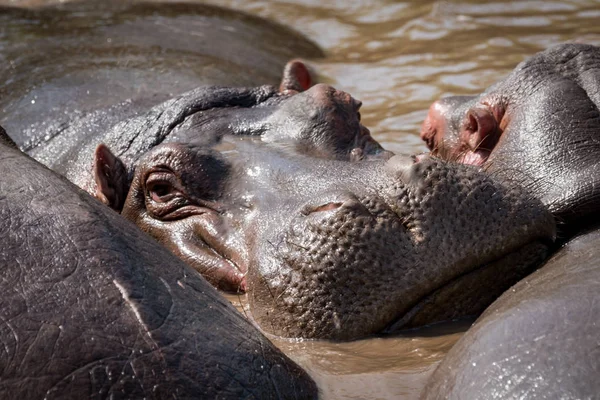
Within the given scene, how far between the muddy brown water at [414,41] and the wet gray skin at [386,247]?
2.47m

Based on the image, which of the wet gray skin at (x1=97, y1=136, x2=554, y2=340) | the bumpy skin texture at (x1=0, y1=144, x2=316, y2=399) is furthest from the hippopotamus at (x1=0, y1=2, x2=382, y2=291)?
the bumpy skin texture at (x1=0, y1=144, x2=316, y2=399)

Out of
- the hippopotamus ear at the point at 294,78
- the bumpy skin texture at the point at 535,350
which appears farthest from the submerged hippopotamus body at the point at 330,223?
the hippopotamus ear at the point at 294,78

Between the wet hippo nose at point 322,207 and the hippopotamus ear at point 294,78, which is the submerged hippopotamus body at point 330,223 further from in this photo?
the hippopotamus ear at point 294,78

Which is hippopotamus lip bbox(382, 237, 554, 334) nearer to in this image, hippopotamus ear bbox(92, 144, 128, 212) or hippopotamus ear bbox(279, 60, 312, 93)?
hippopotamus ear bbox(92, 144, 128, 212)

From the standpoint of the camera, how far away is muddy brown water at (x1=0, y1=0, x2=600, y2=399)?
696 cm

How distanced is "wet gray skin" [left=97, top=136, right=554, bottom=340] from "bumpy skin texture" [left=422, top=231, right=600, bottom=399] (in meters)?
0.38

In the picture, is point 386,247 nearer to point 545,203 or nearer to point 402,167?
point 402,167

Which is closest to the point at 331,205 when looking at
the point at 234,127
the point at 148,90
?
the point at 234,127

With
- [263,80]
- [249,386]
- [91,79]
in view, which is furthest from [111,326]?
[263,80]

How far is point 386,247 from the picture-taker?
3.28m

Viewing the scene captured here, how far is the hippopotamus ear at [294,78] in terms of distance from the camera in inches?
210

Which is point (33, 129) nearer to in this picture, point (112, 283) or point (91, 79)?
point (91, 79)

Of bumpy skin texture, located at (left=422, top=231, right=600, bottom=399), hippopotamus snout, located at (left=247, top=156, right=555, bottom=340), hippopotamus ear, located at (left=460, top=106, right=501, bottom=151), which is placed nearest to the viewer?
bumpy skin texture, located at (left=422, top=231, right=600, bottom=399)

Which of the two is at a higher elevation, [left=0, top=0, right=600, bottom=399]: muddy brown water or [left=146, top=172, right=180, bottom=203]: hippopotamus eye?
[left=146, top=172, right=180, bottom=203]: hippopotamus eye
